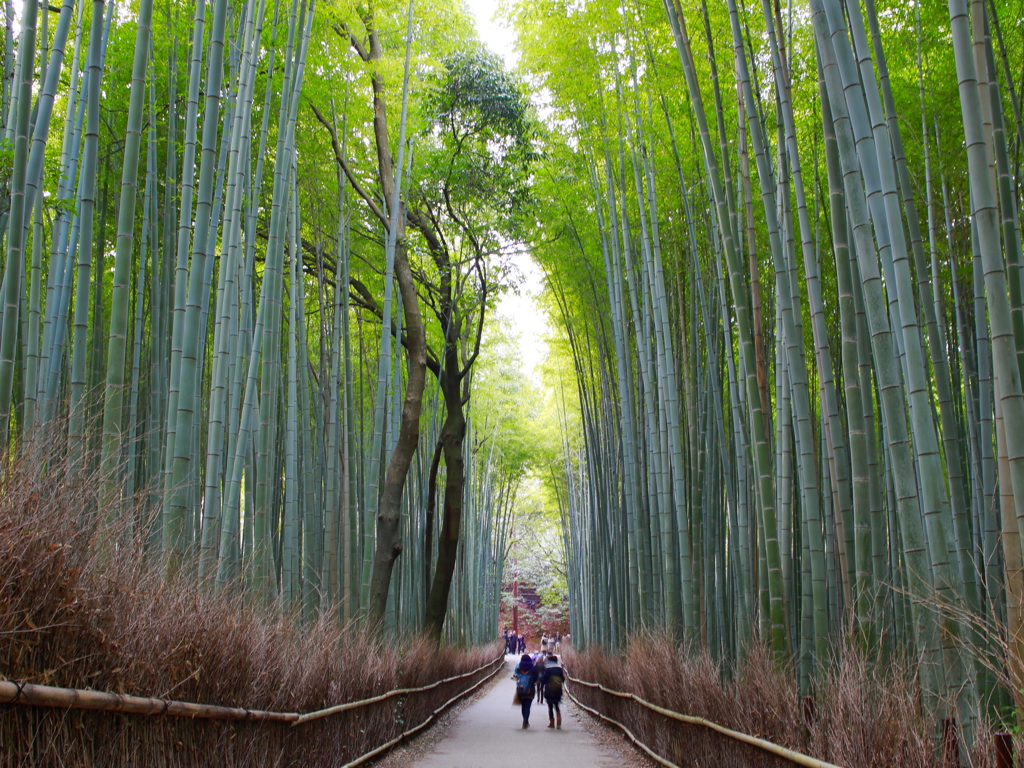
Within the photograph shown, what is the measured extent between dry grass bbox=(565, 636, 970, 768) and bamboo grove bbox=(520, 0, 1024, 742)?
17 centimetres

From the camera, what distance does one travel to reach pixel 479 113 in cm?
757

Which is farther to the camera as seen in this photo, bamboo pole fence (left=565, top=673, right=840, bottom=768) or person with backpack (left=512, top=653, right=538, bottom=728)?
person with backpack (left=512, top=653, right=538, bottom=728)

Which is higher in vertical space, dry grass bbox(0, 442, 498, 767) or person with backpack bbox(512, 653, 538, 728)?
dry grass bbox(0, 442, 498, 767)

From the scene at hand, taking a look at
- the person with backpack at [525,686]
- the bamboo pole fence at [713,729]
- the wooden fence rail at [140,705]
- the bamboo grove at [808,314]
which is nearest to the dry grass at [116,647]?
the wooden fence rail at [140,705]

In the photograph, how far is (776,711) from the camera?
111 inches

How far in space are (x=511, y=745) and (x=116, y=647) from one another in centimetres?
468

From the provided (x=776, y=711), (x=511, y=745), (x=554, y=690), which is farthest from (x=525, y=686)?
(x=776, y=711)

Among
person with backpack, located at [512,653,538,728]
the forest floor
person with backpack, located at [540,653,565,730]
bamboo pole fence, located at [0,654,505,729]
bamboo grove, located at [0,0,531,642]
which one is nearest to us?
bamboo pole fence, located at [0,654,505,729]

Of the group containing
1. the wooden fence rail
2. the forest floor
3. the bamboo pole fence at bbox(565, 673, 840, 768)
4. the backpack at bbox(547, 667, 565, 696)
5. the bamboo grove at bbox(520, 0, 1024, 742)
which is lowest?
the forest floor

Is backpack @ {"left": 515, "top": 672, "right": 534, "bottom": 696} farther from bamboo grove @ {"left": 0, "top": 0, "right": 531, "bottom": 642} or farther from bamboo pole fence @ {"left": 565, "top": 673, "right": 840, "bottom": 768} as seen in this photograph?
bamboo grove @ {"left": 0, "top": 0, "right": 531, "bottom": 642}

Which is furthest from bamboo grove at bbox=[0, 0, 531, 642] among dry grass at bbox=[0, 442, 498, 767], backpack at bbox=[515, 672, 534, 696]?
backpack at bbox=[515, 672, 534, 696]

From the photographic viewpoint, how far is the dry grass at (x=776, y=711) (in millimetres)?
2045

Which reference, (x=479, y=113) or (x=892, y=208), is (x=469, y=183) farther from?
(x=892, y=208)

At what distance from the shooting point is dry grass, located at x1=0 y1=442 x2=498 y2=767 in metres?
1.50
